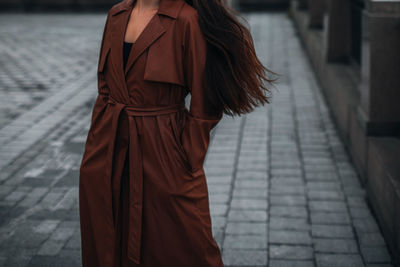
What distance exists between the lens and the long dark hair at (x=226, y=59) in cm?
262

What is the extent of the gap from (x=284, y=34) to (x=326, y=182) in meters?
8.71

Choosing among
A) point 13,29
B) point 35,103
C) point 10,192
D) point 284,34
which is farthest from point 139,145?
point 13,29

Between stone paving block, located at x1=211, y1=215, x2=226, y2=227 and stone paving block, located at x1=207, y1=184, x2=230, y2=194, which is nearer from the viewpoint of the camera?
stone paving block, located at x1=211, y1=215, x2=226, y2=227

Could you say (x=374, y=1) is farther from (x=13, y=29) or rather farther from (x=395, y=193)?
(x=13, y=29)

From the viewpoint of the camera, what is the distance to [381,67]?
4.65 metres

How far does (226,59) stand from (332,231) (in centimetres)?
210

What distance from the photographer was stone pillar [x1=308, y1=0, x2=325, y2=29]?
1071cm

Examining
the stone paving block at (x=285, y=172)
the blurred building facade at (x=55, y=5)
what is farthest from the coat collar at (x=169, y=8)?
the blurred building facade at (x=55, y=5)

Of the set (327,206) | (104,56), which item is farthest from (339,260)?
(104,56)

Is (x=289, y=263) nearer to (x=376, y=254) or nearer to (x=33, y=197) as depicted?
(x=376, y=254)

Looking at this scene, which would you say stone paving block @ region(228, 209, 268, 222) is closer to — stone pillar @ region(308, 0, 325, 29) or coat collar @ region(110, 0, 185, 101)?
coat collar @ region(110, 0, 185, 101)

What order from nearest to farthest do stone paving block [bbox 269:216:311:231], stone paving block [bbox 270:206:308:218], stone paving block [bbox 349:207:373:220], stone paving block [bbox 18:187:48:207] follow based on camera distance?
stone paving block [bbox 269:216:311:231]
stone paving block [bbox 349:207:373:220]
stone paving block [bbox 270:206:308:218]
stone paving block [bbox 18:187:48:207]

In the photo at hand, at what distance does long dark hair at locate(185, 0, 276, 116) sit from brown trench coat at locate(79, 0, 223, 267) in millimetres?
48

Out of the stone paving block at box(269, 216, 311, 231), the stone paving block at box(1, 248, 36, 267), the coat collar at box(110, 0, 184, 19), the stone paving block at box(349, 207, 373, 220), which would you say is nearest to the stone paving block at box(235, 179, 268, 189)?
the stone paving block at box(269, 216, 311, 231)
